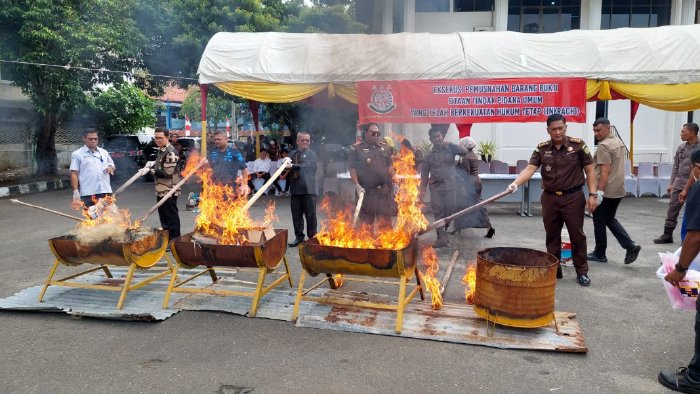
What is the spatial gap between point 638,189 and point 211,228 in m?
11.7

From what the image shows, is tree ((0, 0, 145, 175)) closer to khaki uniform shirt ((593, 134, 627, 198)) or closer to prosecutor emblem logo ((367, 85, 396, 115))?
prosecutor emblem logo ((367, 85, 396, 115))

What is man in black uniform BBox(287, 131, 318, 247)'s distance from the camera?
24.4 feet

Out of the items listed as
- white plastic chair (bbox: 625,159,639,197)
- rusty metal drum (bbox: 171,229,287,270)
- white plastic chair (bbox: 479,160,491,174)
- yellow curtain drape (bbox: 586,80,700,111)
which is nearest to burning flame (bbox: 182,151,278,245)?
rusty metal drum (bbox: 171,229,287,270)

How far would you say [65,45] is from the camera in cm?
1361

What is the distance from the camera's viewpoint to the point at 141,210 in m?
11.4

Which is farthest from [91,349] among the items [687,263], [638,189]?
[638,189]

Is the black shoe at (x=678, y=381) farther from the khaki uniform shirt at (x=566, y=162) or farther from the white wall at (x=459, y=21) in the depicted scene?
the white wall at (x=459, y=21)

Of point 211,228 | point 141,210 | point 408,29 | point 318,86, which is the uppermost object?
point 408,29

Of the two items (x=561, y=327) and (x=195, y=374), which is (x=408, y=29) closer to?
(x=561, y=327)

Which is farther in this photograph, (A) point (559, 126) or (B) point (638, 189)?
(B) point (638, 189)

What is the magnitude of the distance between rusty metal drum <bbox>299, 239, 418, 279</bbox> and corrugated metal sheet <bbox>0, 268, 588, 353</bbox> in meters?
0.45

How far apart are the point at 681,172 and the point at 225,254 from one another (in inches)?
267

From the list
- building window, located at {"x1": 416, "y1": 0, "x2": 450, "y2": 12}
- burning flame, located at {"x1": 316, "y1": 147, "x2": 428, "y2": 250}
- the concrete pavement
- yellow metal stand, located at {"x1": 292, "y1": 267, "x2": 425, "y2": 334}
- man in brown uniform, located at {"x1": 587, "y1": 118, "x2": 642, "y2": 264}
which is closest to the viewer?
the concrete pavement

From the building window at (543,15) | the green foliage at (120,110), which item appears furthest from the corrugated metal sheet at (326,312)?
the green foliage at (120,110)
